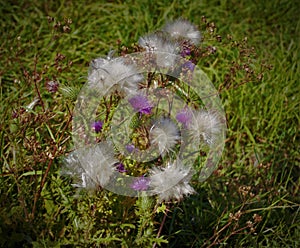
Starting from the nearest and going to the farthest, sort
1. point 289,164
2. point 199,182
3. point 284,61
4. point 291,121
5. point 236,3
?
point 199,182 < point 289,164 < point 291,121 < point 284,61 < point 236,3

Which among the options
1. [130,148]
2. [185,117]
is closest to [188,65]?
[185,117]

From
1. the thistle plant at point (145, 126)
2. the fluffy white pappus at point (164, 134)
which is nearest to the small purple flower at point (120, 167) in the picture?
the thistle plant at point (145, 126)

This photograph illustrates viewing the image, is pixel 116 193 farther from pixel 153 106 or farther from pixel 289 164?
pixel 289 164

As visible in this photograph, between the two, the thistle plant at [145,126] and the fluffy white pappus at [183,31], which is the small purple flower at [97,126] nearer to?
the thistle plant at [145,126]

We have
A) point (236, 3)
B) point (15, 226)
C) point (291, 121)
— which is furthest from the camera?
point (236, 3)

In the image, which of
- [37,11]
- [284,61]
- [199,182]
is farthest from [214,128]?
[37,11]

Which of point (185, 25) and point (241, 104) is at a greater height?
point (185, 25)

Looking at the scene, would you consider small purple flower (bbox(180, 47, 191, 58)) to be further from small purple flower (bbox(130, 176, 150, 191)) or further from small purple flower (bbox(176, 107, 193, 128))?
small purple flower (bbox(130, 176, 150, 191))
